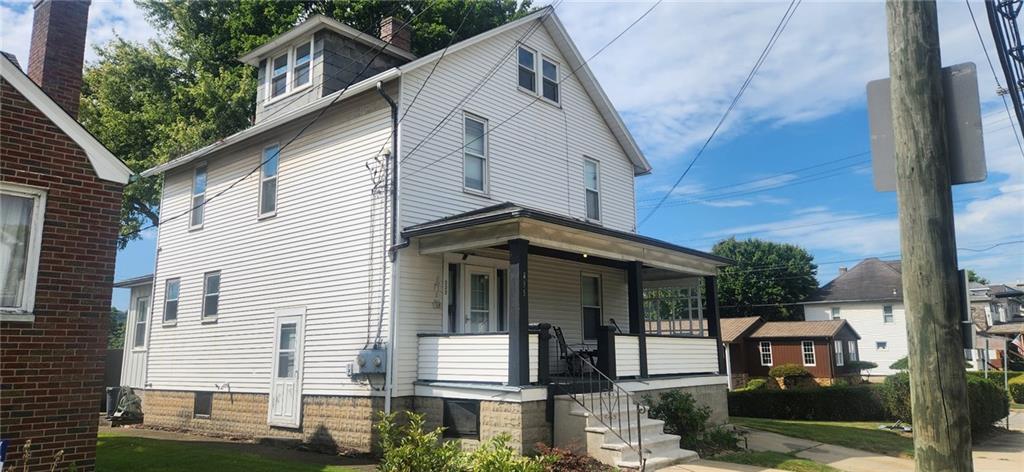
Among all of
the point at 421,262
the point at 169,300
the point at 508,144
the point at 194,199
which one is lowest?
the point at 169,300

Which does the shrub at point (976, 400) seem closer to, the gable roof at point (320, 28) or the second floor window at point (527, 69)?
the second floor window at point (527, 69)

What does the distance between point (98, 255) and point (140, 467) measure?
383 cm

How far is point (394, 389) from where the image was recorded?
40.8ft

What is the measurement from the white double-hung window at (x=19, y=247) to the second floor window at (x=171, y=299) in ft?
33.5

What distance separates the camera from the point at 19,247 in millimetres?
8414

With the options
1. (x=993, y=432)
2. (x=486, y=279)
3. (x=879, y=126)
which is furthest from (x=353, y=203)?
(x=993, y=432)

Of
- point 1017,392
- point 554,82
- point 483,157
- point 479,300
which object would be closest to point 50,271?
point 479,300

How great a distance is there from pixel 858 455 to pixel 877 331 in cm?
3829

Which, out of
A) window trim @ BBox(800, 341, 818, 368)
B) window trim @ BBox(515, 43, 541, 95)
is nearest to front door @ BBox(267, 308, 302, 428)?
window trim @ BBox(515, 43, 541, 95)

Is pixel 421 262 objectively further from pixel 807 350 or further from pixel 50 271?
pixel 807 350

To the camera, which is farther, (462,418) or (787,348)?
(787,348)

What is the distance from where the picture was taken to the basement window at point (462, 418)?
1160cm

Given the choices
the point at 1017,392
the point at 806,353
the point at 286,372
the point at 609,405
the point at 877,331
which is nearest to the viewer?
the point at 609,405

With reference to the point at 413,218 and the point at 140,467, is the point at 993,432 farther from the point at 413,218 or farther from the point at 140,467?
the point at 140,467
